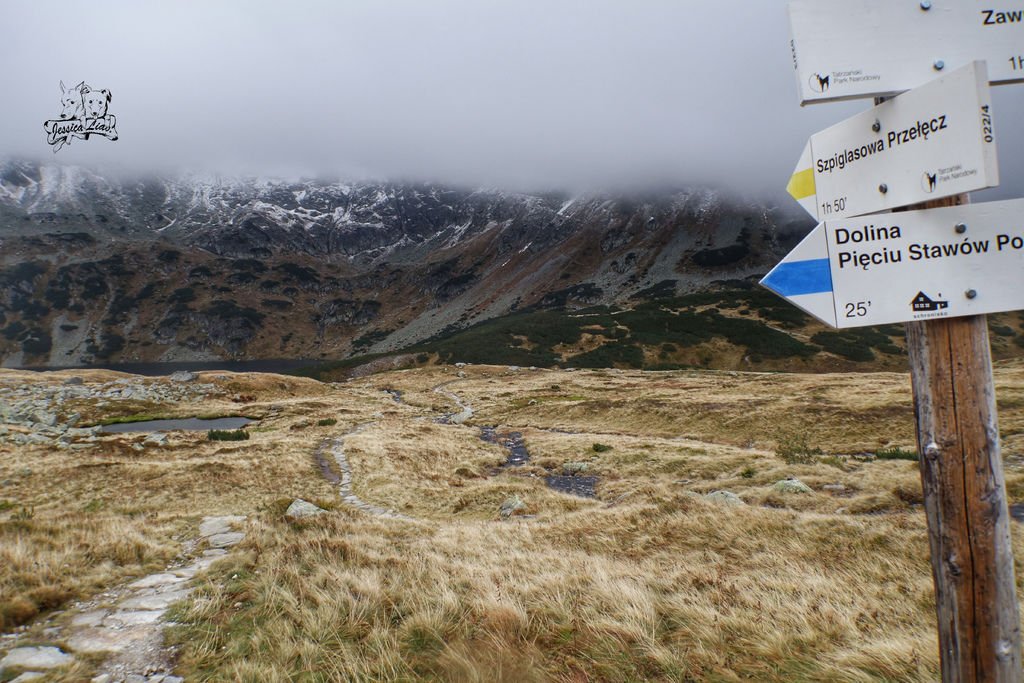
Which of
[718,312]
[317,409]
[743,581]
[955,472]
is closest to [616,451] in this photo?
[743,581]

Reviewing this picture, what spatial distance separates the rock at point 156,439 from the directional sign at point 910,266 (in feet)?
107

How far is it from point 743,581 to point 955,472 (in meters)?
4.27

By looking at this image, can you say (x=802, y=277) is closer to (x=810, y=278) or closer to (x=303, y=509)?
(x=810, y=278)

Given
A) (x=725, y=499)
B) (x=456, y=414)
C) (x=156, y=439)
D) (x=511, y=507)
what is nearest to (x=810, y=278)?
(x=725, y=499)

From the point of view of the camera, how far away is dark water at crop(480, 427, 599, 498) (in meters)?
18.2

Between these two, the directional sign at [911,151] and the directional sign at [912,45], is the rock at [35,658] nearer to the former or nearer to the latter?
the directional sign at [911,151]

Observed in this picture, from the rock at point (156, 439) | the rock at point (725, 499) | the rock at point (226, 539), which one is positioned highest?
the rock at point (226, 539)

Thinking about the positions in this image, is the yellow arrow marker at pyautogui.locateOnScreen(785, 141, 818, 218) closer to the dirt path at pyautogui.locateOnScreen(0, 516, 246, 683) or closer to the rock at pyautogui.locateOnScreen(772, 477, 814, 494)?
the dirt path at pyautogui.locateOnScreen(0, 516, 246, 683)

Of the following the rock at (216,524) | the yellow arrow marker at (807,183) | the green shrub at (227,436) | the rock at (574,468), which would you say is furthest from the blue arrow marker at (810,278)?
the green shrub at (227,436)

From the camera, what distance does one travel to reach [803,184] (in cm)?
344

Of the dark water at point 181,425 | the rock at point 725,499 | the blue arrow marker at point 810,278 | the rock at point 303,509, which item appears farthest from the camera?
the dark water at point 181,425

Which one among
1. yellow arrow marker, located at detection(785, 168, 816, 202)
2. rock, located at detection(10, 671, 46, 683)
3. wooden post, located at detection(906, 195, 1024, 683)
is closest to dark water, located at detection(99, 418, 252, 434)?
rock, located at detection(10, 671, 46, 683)

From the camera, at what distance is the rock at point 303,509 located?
35.8 feet

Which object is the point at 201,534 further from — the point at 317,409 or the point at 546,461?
the point at 317,409
